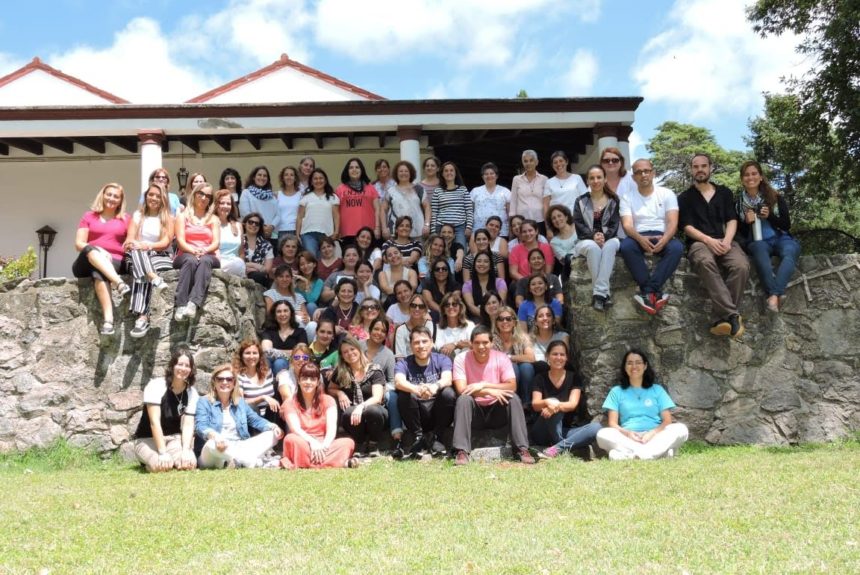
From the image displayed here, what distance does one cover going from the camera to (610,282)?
23.0ft

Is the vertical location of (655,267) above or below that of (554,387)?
above

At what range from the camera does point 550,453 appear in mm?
6371

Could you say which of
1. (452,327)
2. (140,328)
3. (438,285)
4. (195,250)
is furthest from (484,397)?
(140,328)

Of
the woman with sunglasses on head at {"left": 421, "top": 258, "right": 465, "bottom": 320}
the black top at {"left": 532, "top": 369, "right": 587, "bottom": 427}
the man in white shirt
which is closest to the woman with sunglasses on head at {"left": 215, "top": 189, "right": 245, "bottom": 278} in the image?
the woman with sunglasses on head at {"left": 421, "top": 258, "right": 465, "bottom": 320}

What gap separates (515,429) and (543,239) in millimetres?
2557

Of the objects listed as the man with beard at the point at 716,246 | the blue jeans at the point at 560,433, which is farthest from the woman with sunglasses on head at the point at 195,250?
the man with beard at the point at 716,246

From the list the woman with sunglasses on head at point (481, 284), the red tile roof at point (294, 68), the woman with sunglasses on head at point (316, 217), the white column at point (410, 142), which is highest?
the red tile roof at point (294, 68)

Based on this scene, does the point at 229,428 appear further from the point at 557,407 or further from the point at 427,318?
the point at 557,407

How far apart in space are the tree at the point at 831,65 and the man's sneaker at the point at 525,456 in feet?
24.4

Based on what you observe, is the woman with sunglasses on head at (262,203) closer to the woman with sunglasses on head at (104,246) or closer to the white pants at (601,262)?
the woman with sunglasses on head at (104,246)

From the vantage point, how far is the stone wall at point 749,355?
6.93 meters

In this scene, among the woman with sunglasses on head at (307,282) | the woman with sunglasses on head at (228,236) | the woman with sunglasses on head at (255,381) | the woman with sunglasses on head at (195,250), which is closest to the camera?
the woman with sunglasses on head at (255,381)

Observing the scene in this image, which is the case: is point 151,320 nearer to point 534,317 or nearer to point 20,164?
point 534,317

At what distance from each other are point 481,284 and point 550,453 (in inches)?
87.9
